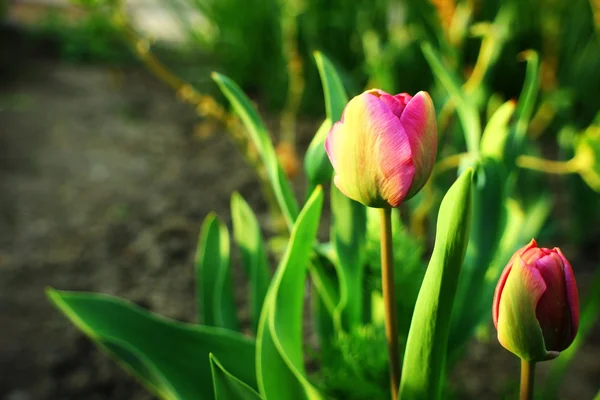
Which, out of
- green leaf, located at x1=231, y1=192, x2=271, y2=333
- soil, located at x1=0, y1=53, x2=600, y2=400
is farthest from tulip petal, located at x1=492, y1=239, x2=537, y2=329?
soil, located at x1=0, y1=53, x2=600, y2=400

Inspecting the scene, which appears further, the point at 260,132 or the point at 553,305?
the point at 260,132

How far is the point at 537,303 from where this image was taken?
0.48 m

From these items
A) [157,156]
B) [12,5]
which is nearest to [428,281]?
[157,156]

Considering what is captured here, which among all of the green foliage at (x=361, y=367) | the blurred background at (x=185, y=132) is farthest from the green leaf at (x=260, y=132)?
the blurred background at (x=185, y=132)

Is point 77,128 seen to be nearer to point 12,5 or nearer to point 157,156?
point 157,156

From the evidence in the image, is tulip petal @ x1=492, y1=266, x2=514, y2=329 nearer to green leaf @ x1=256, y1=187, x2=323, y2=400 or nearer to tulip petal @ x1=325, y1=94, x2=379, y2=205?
tulip petal @ x1=325, y1=94, x2=379, y2=205

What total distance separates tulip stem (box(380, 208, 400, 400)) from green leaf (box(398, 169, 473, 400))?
2cm

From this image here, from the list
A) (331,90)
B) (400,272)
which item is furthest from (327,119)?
(400,272)

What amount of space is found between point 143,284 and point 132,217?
0.34 meters

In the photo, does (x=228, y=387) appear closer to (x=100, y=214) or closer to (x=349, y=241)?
(x=349, y=241)

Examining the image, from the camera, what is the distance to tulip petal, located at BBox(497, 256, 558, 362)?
462 millimetres

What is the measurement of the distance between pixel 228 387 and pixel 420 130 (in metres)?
0.31

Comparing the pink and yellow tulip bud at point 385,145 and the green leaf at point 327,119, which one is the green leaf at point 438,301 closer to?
the pink and yellow tulip bud at point 385,145

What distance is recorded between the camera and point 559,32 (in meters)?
1.84
